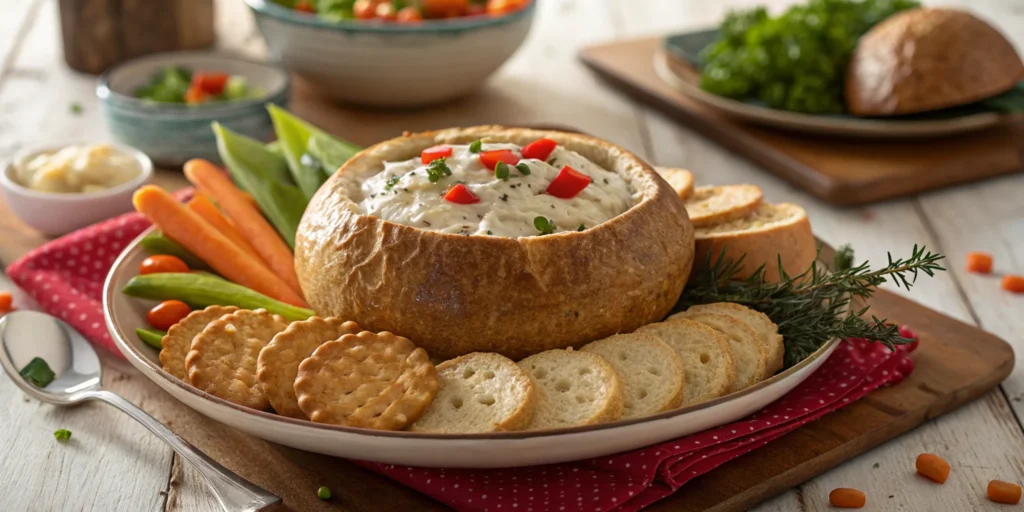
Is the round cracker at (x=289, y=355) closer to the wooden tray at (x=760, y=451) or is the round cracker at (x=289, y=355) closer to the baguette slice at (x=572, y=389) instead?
the wooden tray at (x=760, y=451)

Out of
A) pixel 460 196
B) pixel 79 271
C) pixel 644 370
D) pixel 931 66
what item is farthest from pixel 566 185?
pixel 931 66

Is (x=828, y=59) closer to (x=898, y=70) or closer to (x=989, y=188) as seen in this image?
(x=898, y=70)

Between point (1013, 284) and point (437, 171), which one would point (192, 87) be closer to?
point (437, 171)

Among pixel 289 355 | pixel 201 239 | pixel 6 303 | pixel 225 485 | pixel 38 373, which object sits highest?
pixel 289 355

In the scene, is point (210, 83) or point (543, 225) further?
point (210, 83)

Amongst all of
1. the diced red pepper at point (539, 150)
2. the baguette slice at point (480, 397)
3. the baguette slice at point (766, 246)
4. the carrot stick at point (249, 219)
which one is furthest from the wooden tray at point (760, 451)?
the diced red pepper at point (539, 150)

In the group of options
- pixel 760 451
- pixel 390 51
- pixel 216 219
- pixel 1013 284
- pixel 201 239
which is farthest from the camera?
pixel 390 51

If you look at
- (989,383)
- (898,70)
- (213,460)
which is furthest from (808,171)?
(213,460)
